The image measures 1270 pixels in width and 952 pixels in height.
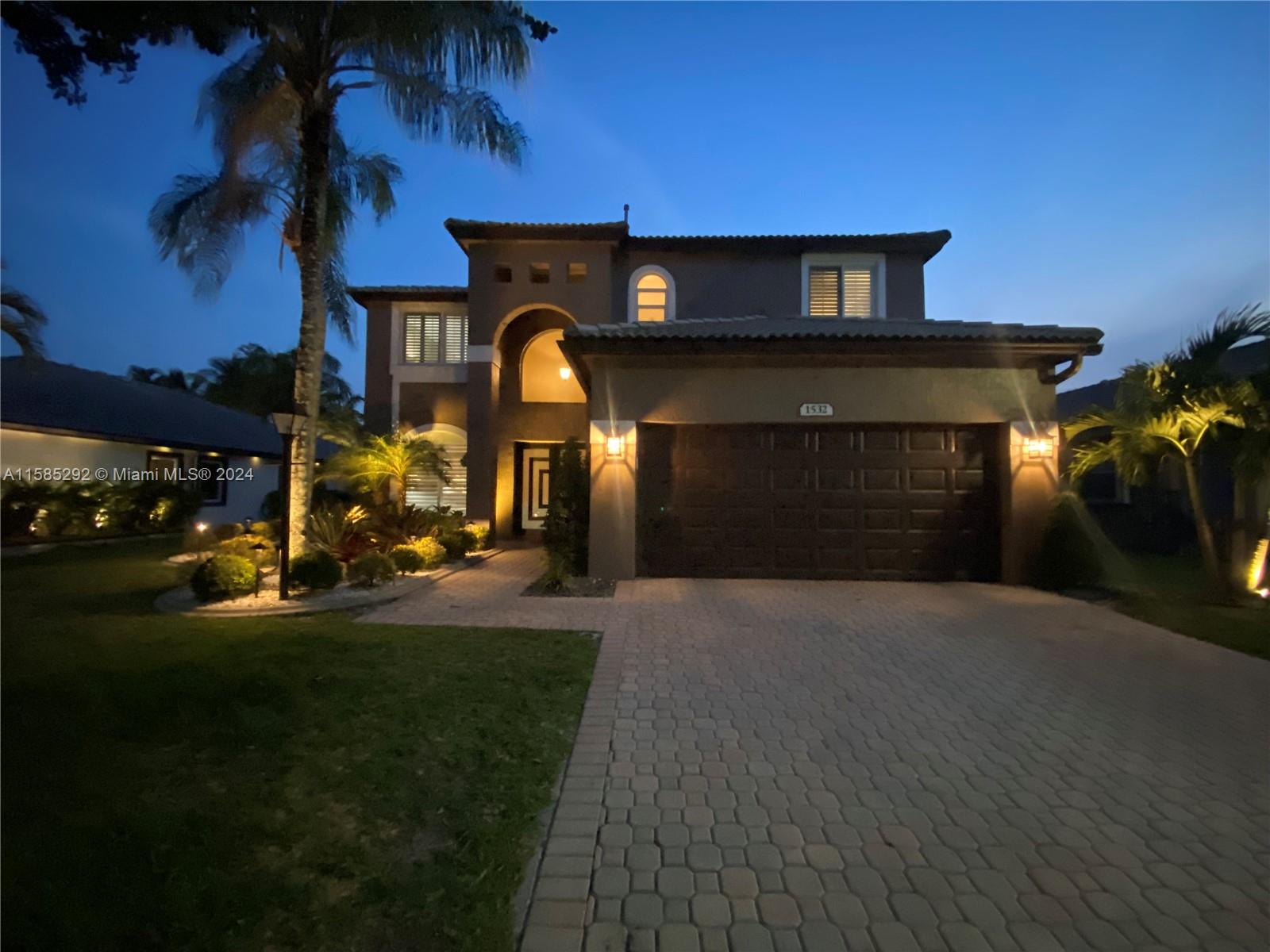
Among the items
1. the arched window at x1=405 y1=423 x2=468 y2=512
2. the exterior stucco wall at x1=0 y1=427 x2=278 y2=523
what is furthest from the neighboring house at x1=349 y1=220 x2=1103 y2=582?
the arched window at x1=405 y1=423 x2=468 y2=512

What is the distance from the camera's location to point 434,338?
55.7ft

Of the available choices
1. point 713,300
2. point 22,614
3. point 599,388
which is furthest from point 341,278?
point 22,614

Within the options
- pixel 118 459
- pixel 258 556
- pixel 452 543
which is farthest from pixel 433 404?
pixel 258 556

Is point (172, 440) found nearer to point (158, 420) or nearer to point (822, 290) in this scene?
point (158, 420)

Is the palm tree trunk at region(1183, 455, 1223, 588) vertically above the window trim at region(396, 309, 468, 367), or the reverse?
the window trim at region(396, 309, 468, 367)

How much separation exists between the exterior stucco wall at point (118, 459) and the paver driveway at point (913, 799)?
3.07 meters

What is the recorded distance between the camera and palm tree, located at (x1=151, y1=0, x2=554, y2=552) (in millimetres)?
8531

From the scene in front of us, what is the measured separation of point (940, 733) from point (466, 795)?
3.16 m

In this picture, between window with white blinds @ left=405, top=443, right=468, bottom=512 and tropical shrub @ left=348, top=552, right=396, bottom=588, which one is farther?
window with white blinds @ left=405, top=443, right=468, bottom=512

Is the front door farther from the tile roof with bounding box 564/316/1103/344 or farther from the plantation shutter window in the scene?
→ the plantation shutter window

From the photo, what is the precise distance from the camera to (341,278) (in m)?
11.9

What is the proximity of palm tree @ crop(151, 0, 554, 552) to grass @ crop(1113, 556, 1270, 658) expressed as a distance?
35.4 feet

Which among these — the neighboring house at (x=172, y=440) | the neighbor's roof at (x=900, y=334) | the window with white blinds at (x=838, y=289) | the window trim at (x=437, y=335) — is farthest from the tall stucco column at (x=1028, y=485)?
the window trim at (x=437, y=335)

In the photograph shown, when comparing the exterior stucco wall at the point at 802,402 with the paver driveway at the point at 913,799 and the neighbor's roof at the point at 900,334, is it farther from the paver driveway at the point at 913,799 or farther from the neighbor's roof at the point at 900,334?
the paver driveway at the point at 913,799
